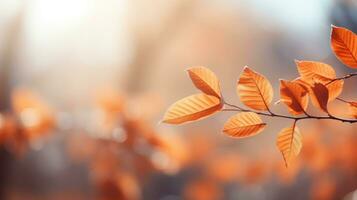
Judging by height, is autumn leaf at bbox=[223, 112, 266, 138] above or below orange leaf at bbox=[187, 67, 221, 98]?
below

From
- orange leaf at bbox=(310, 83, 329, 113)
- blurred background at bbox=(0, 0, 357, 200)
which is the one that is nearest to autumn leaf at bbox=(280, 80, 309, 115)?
orange leaf at bbox=(310, 83, 329, 113)

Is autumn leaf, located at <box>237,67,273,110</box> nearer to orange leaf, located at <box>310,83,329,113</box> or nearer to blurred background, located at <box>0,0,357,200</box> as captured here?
orange leaf, located at <box>310,83,329,113</box>

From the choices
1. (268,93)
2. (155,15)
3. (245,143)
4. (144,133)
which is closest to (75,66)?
(155,15)

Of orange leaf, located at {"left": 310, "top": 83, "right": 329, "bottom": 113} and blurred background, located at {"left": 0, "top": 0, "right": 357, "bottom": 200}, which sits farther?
blurred background, located at {"left": 0, "top": 0, "right": 357, "bottom": 200}

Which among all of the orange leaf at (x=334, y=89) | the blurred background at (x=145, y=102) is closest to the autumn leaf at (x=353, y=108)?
the orange leaf at (x=334, y=89)

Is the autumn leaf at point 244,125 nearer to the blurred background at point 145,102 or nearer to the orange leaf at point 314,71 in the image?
the orange leaf at point 314,71

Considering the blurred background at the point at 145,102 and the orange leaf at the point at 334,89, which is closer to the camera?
the orange leaf at the point at 334,89

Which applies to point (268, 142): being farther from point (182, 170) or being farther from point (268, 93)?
point (268, 93)

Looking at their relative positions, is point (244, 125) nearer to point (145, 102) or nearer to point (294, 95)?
point (294, 95)
